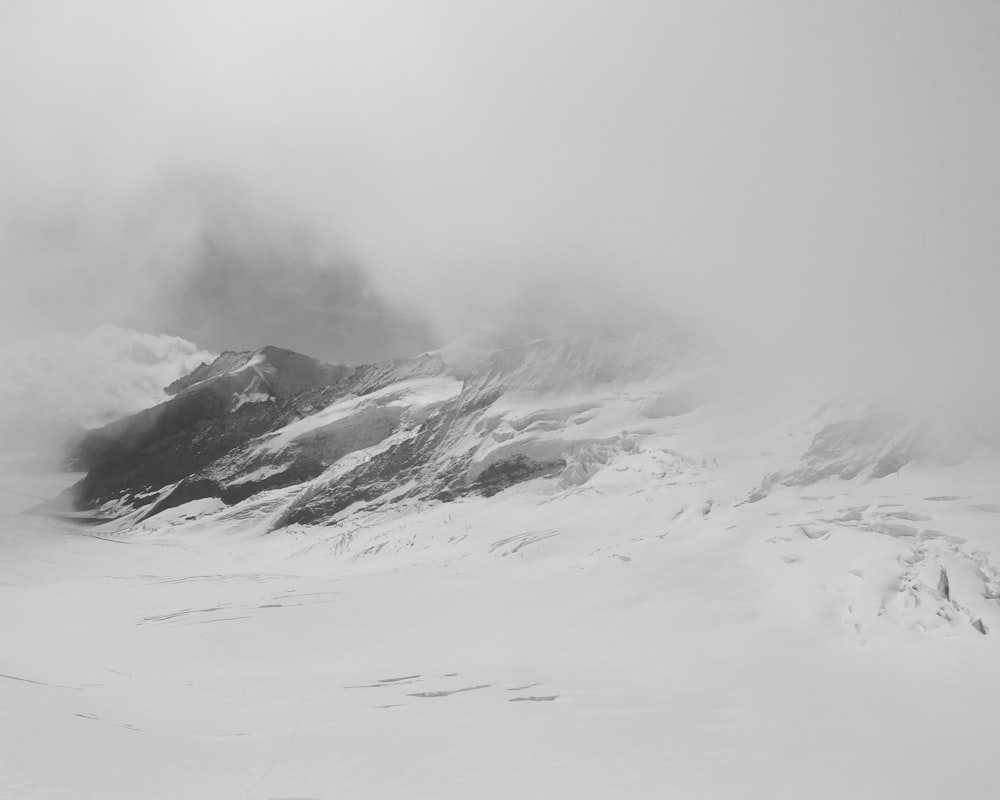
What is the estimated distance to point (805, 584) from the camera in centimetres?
2962

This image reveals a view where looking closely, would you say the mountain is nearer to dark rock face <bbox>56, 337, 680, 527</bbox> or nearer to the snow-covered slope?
dark rock face <bbox>56, 337, 680, 527</bbox>

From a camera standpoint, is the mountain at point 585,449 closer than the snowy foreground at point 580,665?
No

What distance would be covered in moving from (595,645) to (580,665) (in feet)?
7.53

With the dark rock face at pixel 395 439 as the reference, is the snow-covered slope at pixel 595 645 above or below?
below

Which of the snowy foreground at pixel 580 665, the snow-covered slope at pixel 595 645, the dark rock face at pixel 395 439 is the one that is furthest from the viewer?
the dark rock face at pixel 395 439

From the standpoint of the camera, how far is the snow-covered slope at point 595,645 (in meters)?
15.3

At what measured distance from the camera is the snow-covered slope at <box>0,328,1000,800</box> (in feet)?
50.1

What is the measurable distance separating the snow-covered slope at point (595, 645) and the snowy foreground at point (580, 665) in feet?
0.37

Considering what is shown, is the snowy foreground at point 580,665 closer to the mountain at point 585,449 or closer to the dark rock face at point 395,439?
the mountain at point 585,449

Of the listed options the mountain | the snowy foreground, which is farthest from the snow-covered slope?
the mountain

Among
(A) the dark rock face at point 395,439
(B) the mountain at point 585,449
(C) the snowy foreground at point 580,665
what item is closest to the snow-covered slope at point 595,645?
(C) the snowy foreground at point 580,665

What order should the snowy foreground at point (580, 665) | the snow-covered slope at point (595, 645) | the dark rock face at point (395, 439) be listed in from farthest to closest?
the dark rock face at point (395, 439) → the snow-covered slope at point (595, 645) → the snowy foreground at point (580, 665)

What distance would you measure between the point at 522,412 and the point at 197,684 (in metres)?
79.1

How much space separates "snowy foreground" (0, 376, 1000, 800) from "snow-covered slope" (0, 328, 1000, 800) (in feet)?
0.37
